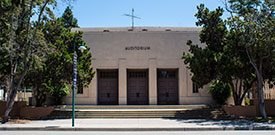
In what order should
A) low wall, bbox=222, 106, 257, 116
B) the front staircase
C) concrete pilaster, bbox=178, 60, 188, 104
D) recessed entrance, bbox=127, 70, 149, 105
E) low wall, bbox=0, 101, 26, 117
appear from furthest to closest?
recessed entrance, bbox=127, 70, 149, 105, concrete pilaster, bbox=178, 60, 188, 104, low wall, bbox=0, 101, 26, 117, the front staircase, low wall, bbox=222, 106, 257, 116

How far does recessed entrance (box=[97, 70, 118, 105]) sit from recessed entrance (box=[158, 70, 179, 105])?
4.24 m

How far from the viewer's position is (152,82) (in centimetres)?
2516

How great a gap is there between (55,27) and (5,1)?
4.99m

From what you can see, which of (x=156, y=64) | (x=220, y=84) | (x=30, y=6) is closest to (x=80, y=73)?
(x=30, y=6)

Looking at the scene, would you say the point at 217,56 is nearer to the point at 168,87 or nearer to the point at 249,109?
the point at 249,109

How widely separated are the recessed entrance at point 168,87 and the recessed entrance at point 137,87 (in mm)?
1341

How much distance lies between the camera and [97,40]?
1014 inches

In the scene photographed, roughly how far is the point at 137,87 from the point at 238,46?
1081 cm

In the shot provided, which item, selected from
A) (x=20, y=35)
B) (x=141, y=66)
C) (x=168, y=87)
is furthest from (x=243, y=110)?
(x=20, y=35)

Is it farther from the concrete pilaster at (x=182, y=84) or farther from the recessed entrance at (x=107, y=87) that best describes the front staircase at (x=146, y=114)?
the recessed entrance at (x=107, y=87)

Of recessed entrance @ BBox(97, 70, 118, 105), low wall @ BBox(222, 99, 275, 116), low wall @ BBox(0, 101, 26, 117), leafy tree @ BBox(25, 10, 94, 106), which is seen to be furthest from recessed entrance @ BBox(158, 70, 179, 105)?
low wall @ BBox(0, 101, 26, 117)

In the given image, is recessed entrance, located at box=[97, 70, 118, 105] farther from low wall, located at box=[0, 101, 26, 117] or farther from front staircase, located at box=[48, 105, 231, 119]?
low wall, located at box=[0, 101, 26, 117]

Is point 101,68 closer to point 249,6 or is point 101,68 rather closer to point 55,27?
point 55,27

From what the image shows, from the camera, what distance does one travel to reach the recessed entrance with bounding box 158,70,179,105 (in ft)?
86.3
